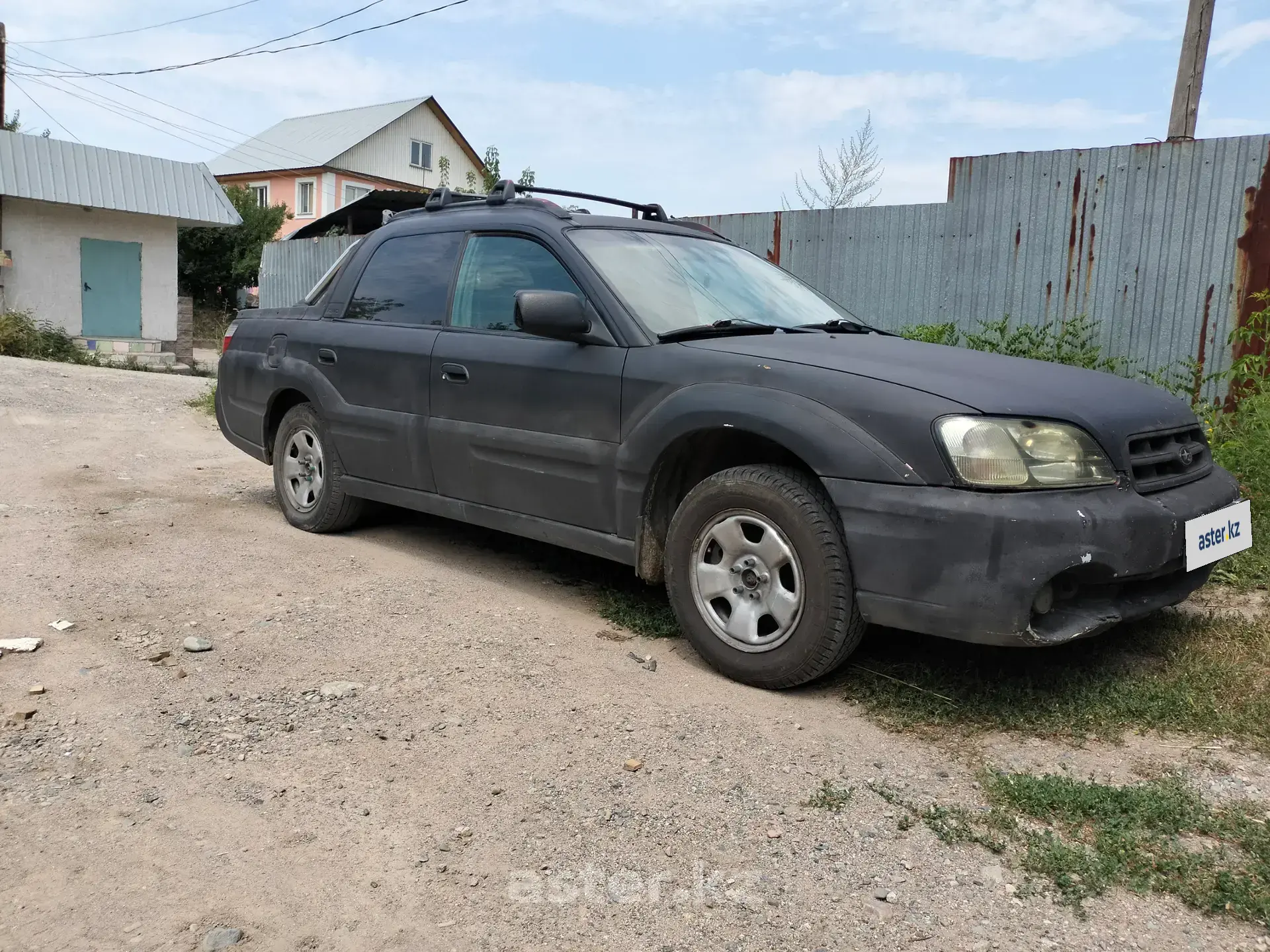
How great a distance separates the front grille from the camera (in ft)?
11.4

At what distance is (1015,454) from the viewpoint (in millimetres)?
3234

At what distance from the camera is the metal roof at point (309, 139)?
40719 mm

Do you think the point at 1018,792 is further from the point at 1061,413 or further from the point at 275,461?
the point at 275,461

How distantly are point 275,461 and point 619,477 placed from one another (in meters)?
2.73

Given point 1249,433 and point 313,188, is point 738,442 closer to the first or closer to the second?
point 1249,433

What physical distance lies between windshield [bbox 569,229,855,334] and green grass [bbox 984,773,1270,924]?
2.15 m

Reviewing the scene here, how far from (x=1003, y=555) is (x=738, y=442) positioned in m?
1.15

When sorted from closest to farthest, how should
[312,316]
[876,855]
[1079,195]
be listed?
[876,855] < [312,316] < [1079,195]

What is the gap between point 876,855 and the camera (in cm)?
265

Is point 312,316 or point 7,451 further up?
point 312,316

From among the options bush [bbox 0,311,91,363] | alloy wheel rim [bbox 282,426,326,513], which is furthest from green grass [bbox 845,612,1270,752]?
bush [bbox 0,311,91,363]

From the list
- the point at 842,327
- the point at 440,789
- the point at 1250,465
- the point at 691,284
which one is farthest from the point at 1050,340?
the point at 440,789

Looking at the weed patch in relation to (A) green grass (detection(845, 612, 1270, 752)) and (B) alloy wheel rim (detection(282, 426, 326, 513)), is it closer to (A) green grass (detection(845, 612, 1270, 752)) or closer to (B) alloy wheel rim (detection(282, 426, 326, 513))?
(A) green grass (detection(845, 612, 1270, 752))

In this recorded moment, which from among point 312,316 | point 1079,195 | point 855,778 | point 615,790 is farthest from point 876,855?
point 1079,195
